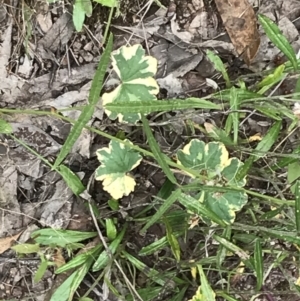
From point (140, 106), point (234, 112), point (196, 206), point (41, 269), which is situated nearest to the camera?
point (140, 106)

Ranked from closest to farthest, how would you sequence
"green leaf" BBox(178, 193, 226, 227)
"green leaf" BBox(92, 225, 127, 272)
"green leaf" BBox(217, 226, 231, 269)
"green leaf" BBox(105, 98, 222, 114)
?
"green leaf" BBox(105, 98, 222, 114)
"green leaf" BBox(178, 193, 226, 227)
"green leaf" BBox(217, 226, 231, 269)
"green leaf" BBox(92, 225, 127, 272)

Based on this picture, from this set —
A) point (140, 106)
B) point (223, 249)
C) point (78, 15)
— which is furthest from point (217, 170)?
point (78, 15)

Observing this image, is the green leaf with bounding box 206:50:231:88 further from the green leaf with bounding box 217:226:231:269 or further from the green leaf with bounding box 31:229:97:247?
the green leaf with bounding box 31:229:97:247

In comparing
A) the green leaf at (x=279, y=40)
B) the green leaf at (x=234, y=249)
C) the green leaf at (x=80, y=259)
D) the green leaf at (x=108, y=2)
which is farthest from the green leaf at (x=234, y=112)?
the green leaf at (x=80, y=259)

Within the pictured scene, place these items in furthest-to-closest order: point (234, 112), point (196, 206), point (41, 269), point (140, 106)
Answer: point (41, 269)
point (234, 112)
point (196, 206)
point (140, 106)

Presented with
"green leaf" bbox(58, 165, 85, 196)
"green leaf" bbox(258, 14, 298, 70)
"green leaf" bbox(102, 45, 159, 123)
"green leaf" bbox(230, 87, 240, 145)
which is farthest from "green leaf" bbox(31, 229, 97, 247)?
"green leaf" bbox(258, 14, 298, 70)

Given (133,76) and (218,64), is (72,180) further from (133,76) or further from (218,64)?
(218,64)

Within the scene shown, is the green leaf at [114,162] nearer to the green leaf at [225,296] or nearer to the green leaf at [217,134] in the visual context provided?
the green leaf at [217,134]
